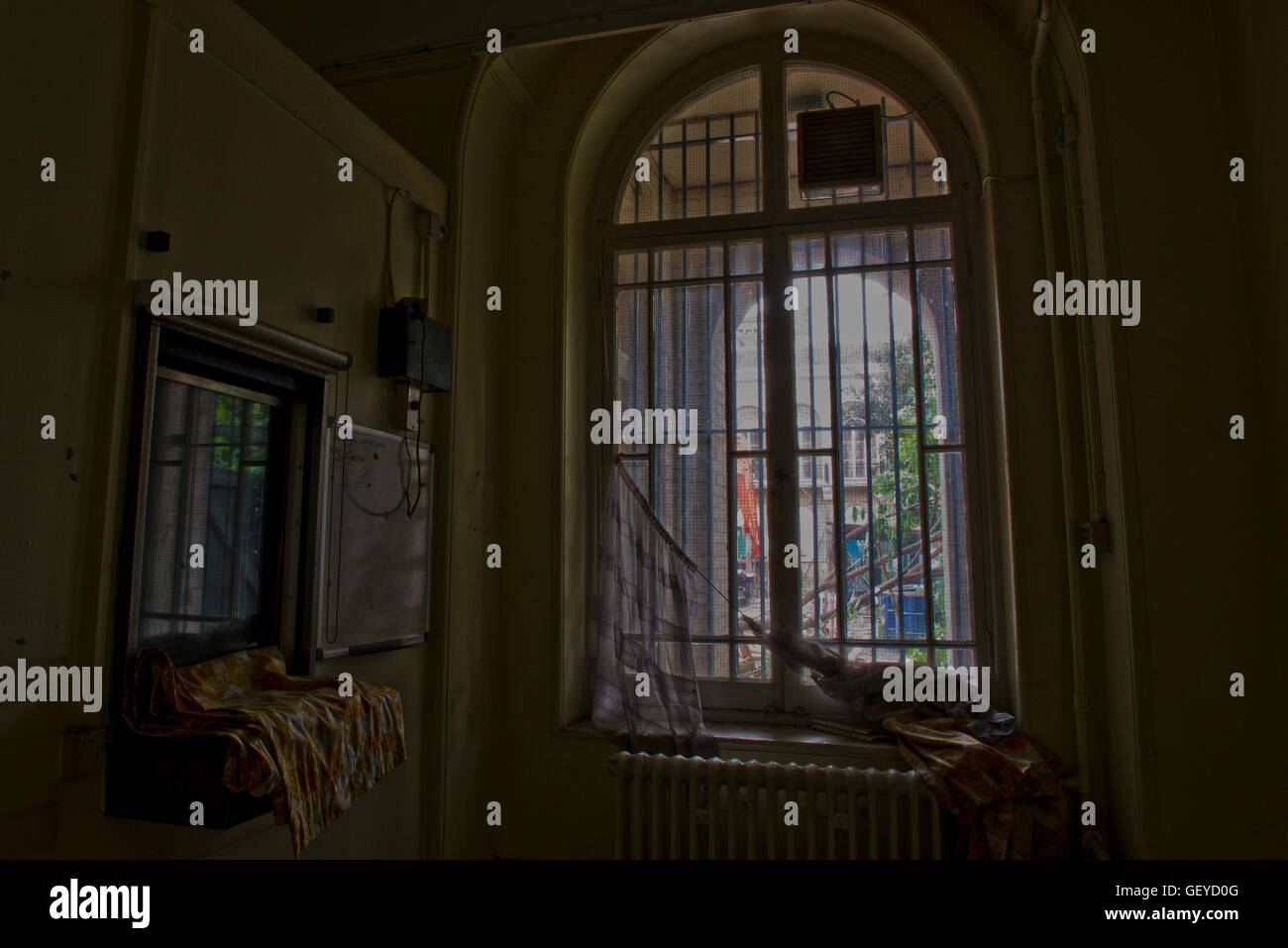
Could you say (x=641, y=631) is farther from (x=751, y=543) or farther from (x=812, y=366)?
(x=812, y=366)

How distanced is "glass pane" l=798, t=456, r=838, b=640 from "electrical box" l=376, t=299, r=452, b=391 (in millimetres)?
1394

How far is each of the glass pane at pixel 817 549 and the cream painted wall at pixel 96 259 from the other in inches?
68.1

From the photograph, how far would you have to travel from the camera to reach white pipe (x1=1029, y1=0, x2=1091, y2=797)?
7.80 feet

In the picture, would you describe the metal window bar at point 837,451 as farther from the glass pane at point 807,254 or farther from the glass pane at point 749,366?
the glass pane at point 749,366

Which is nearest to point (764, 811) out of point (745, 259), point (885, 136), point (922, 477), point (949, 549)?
point (949, 549)

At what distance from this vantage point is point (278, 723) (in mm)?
1568

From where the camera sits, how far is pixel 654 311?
3.14 metres

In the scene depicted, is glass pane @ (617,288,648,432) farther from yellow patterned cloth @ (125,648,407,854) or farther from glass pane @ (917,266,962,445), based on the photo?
yellow patterned cloth @ (125,648,407,854)

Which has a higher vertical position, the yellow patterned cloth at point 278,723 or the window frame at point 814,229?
the window frame at point 814,229

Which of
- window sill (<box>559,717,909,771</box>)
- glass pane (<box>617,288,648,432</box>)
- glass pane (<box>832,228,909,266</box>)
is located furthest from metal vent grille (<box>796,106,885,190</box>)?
window sill (<box>559,717,909,771</box>)

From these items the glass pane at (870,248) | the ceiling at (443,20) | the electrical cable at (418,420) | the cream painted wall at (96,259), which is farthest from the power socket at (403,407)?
the glass pane at (870,248)

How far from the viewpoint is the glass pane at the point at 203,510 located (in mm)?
1673

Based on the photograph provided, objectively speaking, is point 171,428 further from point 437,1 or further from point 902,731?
point 902,731

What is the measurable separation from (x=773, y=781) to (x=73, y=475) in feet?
6.54
